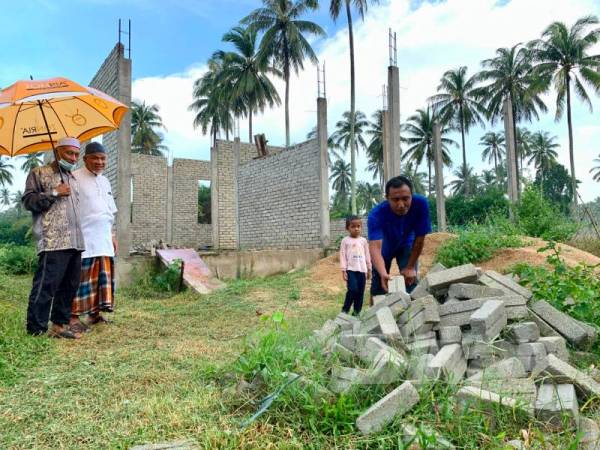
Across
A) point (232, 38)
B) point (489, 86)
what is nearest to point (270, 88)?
point (232, 38)

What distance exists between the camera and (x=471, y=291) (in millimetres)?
3174

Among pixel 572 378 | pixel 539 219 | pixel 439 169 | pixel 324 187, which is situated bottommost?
pixel 572 378

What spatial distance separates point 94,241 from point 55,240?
1.62 ft

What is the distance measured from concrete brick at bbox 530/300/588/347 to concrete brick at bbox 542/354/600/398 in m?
0.76

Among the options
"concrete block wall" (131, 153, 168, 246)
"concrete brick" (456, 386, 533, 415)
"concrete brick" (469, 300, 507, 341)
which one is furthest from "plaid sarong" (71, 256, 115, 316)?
"concrete block wall" (131, 153, 168, 246)

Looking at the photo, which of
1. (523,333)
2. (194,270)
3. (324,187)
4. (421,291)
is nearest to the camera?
(523,333)

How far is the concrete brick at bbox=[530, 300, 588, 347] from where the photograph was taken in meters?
3.00

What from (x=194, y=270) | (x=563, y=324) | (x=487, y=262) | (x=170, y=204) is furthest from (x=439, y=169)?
(x=563, y=324)

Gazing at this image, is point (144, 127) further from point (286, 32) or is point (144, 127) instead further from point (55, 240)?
point (55, 240)

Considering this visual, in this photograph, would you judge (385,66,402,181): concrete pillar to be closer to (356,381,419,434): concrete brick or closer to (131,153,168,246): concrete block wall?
(356,381,419,434): concrete brick

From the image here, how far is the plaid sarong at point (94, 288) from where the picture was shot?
422 cm

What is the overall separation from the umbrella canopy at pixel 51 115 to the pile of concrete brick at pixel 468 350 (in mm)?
3098

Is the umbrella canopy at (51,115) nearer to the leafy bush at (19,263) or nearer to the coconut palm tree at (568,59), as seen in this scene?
the leafy bush at (19,263)

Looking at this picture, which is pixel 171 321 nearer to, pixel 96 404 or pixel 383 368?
pixel 96 404
